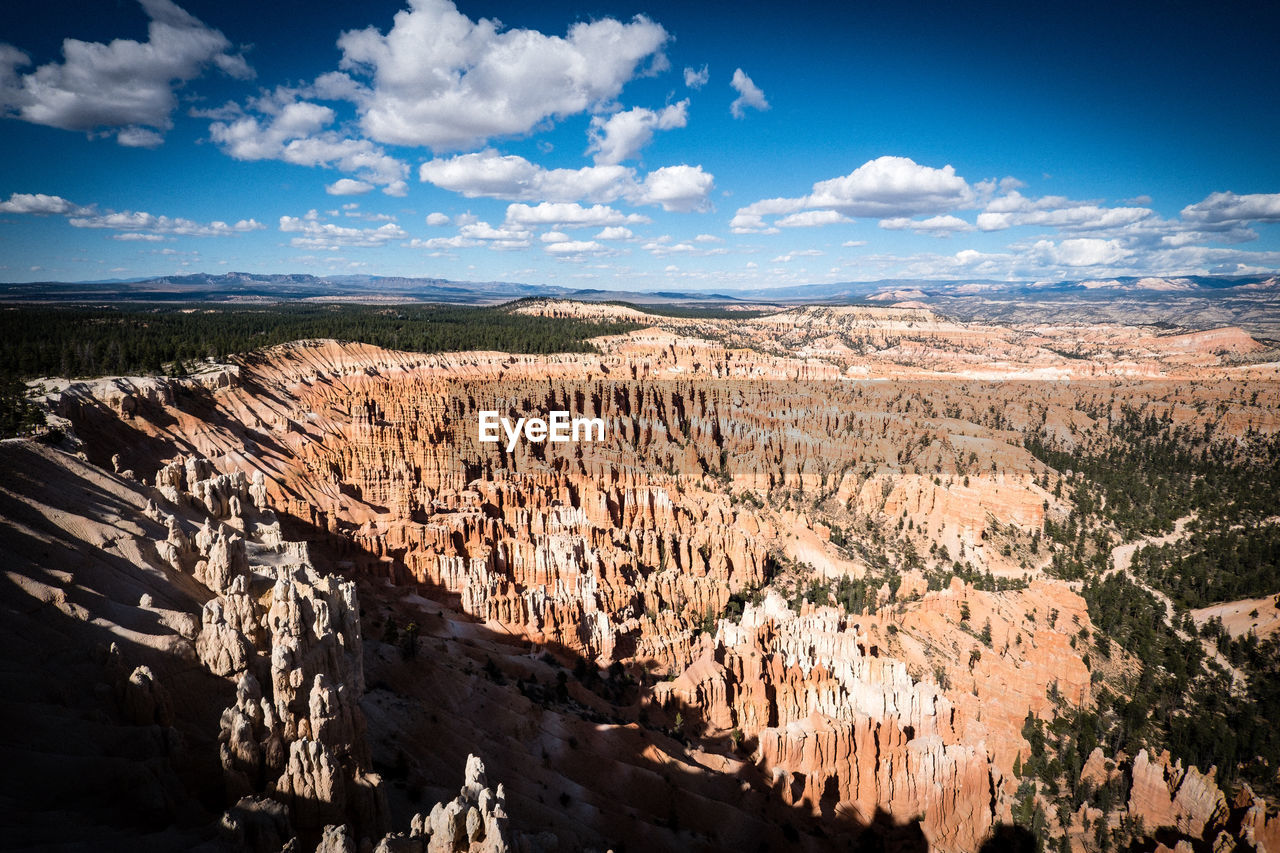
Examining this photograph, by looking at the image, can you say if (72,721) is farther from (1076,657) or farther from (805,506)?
(805,506)

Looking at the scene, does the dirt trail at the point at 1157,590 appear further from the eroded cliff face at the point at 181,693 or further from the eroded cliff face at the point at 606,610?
the eroded cliff face at the point at 181,693

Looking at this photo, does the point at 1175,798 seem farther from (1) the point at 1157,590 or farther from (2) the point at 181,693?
(1) the point at 1157,590

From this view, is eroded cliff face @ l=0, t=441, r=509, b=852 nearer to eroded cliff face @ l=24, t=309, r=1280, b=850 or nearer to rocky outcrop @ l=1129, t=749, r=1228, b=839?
eroded cliff face @ l=24, t=309, r=1280, b=850

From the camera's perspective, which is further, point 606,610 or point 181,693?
point 606,610

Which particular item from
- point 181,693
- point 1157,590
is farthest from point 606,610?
point 1157,590

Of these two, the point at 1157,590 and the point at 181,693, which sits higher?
the point at 181,693

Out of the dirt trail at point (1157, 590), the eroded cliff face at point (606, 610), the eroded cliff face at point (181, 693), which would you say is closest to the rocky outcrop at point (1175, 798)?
the eroded cliff face at point (606, 610)

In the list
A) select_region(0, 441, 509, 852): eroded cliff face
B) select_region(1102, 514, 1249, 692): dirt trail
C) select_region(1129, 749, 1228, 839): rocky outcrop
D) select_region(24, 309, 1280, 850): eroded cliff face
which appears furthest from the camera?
select_region(1102, 514, 1249, 692): dirt trail

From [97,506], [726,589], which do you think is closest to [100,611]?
[97,506]

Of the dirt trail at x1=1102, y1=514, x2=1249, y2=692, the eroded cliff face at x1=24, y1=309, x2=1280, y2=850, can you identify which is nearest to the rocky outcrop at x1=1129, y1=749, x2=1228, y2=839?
the eroded cliff face at x1=24, y1=309, x2=1280, y2=850
